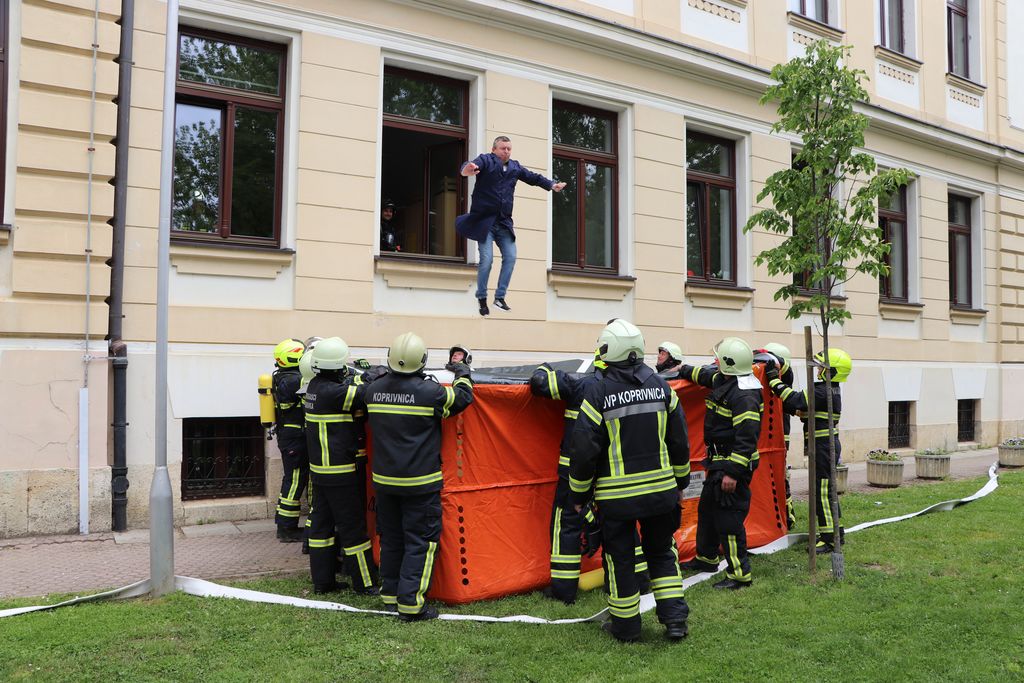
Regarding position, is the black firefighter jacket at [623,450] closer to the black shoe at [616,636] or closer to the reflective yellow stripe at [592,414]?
the reflective yellow stripe at [592,414]

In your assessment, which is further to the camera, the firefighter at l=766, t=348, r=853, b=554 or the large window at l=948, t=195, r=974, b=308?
the large window at l=948, t=195, r=974, b=308

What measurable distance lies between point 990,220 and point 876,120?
4.86 metres

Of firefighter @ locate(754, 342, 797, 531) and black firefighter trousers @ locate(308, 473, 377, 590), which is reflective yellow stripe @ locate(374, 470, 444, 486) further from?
firefighter @ locate(754, 342, 797, 531)

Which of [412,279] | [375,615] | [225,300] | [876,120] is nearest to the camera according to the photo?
[375,615]

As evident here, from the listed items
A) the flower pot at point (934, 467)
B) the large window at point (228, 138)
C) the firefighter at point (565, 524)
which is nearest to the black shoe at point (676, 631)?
the firefighter at point (565, 524)

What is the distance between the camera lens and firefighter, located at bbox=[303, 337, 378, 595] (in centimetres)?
589

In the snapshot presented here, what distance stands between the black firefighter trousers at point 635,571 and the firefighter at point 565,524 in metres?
0.60

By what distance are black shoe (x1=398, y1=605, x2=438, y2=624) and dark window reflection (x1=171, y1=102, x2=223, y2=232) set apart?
218 inches

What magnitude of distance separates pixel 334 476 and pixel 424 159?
18.8 feet

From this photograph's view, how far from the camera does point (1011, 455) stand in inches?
529

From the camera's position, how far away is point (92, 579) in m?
6.32

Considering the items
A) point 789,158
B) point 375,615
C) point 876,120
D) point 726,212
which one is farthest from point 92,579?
point 876,120

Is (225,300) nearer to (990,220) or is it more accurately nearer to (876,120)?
(876,120)

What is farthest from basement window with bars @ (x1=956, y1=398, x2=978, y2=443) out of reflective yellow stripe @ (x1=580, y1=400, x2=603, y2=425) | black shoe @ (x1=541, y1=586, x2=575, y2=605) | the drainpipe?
the drainpipe
